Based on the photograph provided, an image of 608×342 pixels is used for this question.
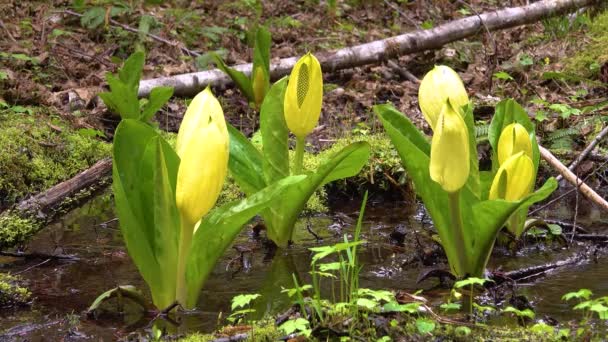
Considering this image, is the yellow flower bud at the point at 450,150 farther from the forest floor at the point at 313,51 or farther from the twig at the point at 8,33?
the twig at the point at 8,33

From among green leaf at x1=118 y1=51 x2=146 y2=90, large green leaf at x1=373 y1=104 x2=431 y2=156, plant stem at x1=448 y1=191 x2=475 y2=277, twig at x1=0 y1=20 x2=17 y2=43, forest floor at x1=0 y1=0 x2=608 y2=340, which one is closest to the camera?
plant stem at x1=448 y1=191 x2=475 y2=277

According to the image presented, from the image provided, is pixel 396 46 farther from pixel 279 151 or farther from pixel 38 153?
pixel 279 151

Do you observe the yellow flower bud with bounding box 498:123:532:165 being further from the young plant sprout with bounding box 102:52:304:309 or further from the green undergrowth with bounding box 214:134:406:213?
the green undergrowth with bounding box 214:134:406:213

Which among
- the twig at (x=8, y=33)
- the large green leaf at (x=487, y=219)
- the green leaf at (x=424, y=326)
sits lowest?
the green leaf at (x=424, y=326)

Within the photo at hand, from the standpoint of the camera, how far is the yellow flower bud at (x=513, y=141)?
265cm

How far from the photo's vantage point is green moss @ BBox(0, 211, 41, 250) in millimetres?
2953

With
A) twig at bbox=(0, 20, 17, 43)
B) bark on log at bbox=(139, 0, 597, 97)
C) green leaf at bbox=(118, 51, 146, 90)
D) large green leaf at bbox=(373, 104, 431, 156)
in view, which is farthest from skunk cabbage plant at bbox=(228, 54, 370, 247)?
twig at bbox=(0, 20, 17, 43)

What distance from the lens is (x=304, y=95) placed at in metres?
2.79

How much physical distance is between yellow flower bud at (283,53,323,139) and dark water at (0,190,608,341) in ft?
1.75

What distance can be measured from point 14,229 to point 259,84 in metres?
2.53

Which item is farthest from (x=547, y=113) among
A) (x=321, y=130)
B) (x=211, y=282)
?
(x=211, y=282)

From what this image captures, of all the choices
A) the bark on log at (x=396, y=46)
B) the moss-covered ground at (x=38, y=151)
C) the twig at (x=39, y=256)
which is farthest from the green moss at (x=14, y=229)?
the bark on log at (x=396, y=46)

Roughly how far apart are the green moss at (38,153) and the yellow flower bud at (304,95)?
5.36 feet

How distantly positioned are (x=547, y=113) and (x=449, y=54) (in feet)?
6.89
